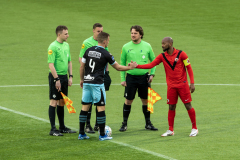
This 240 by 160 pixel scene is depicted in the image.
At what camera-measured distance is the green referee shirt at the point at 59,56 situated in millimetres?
9320

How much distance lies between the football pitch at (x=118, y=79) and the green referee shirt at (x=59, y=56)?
146 centimetres

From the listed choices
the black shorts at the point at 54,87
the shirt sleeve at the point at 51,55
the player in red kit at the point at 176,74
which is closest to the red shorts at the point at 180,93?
the player in red kit at the point at 176,74

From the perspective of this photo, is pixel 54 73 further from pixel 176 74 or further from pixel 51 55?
pixel 176 74

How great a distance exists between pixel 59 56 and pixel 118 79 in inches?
298

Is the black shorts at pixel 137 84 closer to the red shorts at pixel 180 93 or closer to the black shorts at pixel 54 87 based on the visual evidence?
the red shorts at pixel 180 93

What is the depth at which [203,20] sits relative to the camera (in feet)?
97.1

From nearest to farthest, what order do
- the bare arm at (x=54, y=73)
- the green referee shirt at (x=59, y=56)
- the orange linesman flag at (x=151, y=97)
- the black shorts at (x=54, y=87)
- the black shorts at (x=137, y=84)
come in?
the bare arm at (x=54, y=73) → the green referee shirt at (x=59, y=56) → the black shorts at (x=54, y=87) → the orange linesman flag at (x=151, y=97) → the black shorts at (x=137, y=84)

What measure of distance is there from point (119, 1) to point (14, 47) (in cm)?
1313

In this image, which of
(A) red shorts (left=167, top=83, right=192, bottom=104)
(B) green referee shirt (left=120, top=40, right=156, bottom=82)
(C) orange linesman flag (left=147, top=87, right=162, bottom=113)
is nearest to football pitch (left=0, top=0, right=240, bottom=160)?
(C) orange linesman flag (left=147, top=87, right=162, bottom=113)

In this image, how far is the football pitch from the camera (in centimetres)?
845

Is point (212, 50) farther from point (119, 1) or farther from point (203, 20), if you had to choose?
point (119, 1)

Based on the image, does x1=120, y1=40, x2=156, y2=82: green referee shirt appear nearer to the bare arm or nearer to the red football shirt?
the red football shirt

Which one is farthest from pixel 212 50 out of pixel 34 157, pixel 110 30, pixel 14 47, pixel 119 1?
pixel 34 157

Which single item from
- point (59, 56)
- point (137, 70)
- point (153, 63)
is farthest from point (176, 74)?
point (59, 56)
